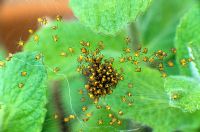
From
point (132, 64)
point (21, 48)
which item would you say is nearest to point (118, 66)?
point (132, 64)

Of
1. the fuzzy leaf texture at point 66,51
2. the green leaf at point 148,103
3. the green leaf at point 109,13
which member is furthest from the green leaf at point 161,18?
the green leaf at point 109,13

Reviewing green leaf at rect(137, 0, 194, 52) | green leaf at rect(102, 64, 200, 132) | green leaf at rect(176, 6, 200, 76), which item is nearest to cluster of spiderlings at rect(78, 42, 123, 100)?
green leaf at rect(102, 64, 200, 132)

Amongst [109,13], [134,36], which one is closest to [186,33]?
[134,36]

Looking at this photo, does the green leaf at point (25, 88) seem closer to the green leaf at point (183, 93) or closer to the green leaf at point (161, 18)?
the green leaf at point (183, 93)

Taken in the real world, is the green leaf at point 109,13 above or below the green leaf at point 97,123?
above

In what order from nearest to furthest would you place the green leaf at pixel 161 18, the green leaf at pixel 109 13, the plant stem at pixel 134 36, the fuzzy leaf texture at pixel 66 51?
the green leaf at pixel 109 13
the fuzzy leaf texture at pixel 66 51
the plant stem at pixel 134 36
the green leaf at pixel 161 18

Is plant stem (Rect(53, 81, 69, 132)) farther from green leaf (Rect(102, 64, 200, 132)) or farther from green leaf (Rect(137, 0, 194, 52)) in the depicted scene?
green leaf (Rect(137, 0, 194, 52))

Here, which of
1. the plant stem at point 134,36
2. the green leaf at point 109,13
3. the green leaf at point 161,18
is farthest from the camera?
the green leaf at point 161,18
